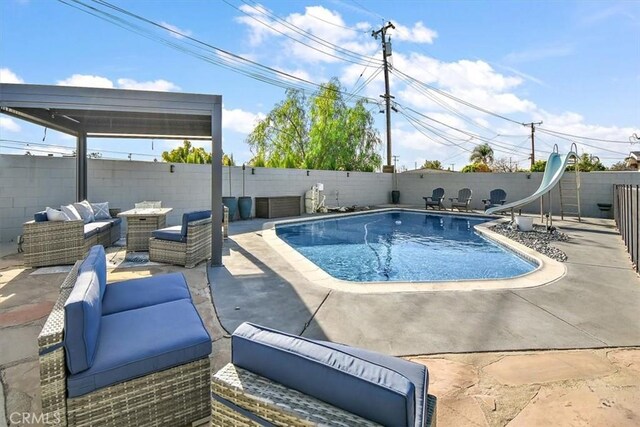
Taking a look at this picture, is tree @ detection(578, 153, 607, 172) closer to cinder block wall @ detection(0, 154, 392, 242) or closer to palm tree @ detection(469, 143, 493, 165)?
palm tree @ detection(469, 143, 493, 165)

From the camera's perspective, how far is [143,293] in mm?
2496

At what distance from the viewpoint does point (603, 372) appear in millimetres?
2207

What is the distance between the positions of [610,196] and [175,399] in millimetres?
15552

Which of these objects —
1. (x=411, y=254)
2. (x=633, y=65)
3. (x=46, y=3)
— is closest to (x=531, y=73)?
(x=633, y=65)

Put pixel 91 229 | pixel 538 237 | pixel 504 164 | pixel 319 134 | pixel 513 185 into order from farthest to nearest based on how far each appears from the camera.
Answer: pixel 504 164
pixel 319 134
pixel 513 185
pixel 538 237
pixel 91 229

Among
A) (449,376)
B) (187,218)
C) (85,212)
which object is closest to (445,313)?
(449,376)

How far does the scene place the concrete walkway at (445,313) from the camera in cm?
264

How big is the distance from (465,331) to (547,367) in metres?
0.64

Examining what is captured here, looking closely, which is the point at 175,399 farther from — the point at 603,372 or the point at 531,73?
the point at 531,73

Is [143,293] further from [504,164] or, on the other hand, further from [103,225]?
[504,164]

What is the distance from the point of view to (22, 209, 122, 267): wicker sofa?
462 centimetres

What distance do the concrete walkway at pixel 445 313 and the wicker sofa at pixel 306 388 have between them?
141cm

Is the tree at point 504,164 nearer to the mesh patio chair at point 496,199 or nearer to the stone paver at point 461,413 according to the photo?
the mesh patio chair at point 496,199

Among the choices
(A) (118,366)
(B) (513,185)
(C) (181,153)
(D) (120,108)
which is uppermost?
(C) (181,153)
